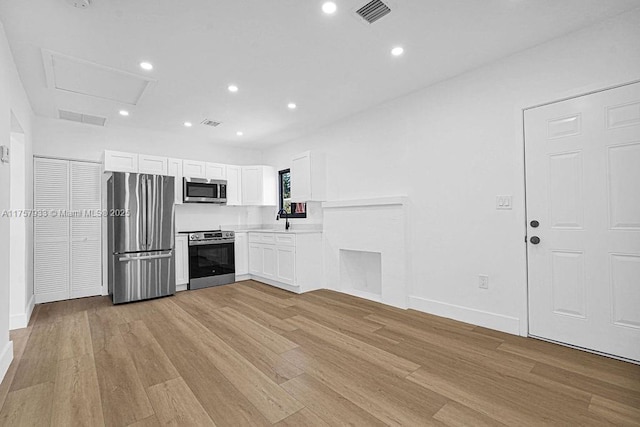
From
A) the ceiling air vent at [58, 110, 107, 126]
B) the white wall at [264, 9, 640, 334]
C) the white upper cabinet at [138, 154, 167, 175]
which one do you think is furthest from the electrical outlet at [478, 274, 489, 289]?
the ceiling air vent at [58, 110, 107, 126]

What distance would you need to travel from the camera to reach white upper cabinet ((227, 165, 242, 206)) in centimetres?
563

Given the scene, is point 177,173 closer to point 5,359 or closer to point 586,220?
point 5,359

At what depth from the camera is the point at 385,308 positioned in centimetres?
369

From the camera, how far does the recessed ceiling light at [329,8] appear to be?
2.15 metres

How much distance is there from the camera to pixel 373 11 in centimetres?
223

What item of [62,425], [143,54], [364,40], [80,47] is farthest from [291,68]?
[62,425]

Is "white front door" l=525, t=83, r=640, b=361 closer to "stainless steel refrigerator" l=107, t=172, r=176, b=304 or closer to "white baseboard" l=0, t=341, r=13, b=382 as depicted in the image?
"white baseboard" l=0, t=341, r=13, b=382

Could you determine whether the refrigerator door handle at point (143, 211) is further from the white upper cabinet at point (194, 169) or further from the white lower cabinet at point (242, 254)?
the white lower cabinet at point (242, 254)

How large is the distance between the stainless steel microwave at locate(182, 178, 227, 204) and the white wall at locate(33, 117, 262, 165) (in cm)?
70

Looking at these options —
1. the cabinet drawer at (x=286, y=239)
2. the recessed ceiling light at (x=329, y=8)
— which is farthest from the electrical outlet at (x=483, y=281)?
the recessed ceiling light at (x=329, y=8)

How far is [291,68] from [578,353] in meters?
3.55

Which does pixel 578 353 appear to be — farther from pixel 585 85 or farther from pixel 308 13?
pixel 308 13

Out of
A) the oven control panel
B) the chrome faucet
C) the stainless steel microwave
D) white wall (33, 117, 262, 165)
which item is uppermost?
white wall (33, 117, 262, 165)

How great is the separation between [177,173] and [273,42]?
3.19 meters
